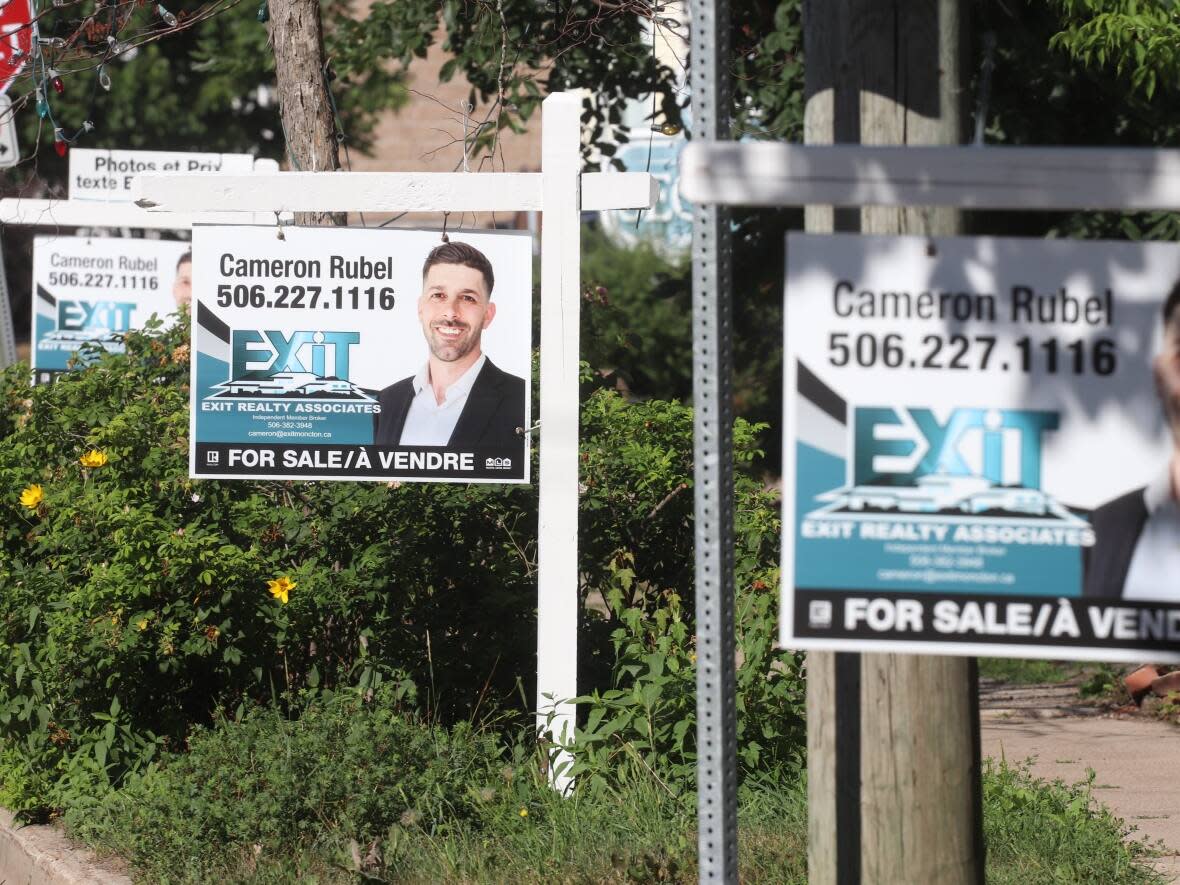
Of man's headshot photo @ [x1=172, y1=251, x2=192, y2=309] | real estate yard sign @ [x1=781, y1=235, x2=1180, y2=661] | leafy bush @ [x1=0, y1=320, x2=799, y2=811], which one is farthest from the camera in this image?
man's headshot photo @ [x1=172, y1=251, x2=192, y2=309]

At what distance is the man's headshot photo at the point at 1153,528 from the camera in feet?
9.49

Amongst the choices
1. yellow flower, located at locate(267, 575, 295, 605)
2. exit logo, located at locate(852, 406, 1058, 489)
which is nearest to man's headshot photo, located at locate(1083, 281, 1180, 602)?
exit logo, located at locate(852, 406, 1058, 489)

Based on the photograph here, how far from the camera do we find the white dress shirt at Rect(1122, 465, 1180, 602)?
2.89 metres

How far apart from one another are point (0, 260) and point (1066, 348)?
8.38 m

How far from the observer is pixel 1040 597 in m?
2.90

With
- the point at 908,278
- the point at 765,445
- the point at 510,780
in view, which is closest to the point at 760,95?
the point at 765,445

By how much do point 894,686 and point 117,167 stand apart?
9.53m

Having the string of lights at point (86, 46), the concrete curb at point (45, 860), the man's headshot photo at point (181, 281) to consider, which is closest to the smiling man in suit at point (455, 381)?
the concrete curb at point (45, 860)

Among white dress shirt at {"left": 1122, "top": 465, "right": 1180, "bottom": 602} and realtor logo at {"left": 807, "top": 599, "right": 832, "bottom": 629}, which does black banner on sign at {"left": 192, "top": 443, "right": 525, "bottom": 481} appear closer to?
realtor logo at {"left": 807, "top": 599, "right": 832, "bottom": 629}

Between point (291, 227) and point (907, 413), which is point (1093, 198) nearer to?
point (907, 413)

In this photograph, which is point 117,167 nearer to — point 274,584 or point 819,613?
point 274,584

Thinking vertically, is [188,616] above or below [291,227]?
below

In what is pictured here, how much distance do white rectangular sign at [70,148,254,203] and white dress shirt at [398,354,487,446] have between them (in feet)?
20.1

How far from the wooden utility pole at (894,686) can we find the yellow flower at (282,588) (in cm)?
277
